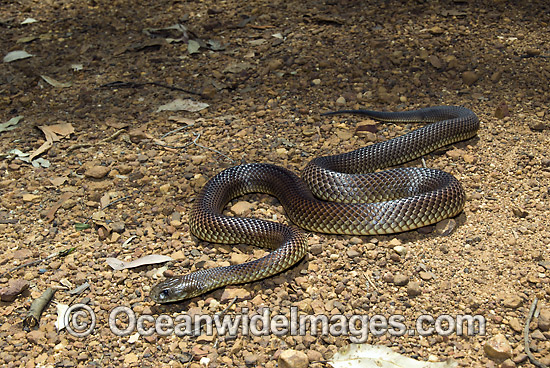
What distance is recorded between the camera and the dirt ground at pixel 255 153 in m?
5.05

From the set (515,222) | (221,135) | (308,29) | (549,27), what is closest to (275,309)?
(515,222)

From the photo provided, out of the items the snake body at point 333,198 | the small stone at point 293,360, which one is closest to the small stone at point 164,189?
the snake body at point 333,198

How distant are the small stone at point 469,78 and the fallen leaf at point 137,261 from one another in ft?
18.5

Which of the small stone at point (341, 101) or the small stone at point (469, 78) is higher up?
the small stone at point (469, 78)

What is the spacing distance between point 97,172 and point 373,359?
181 inches

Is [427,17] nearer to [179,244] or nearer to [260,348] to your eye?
[179,244]

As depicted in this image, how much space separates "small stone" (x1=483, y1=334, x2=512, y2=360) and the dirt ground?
0.05 feet

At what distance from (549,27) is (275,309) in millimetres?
7954

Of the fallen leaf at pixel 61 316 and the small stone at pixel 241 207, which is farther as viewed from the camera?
the small stone at pixel 241 207

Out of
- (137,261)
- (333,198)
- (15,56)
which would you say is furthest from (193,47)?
(137,261)

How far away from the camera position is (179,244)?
20.6 ft

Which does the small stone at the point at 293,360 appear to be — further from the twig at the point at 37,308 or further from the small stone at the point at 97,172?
the small stone at the point at 97,172

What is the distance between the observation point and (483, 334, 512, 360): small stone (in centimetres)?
446
